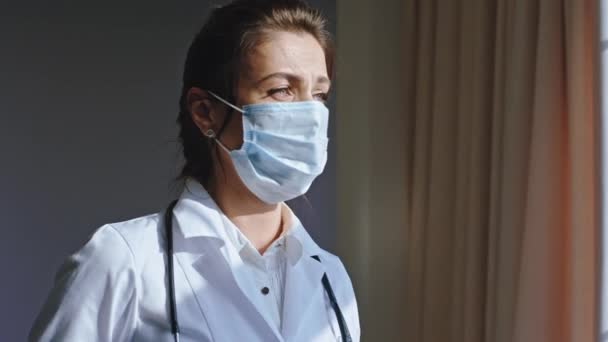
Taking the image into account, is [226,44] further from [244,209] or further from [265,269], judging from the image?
[265,269]

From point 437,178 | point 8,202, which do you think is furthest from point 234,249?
point 8,202

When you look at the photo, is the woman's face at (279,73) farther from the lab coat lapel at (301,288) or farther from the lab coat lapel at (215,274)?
the lab coat lapel at (301,288)

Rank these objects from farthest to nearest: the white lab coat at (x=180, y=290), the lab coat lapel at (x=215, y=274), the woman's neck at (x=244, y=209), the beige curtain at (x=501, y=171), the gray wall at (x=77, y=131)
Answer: the gray wall at (x=77, y=131)
the beige curtain at (x=501, y=171)
the woman's neck at (x=244, y=209)
the lab coat lapel at (x=215, y=274)
the white lab coat at (x=180, y=290)

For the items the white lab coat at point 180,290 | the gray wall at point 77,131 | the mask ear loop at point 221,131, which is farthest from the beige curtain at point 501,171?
the mask ear loop at point 221,131

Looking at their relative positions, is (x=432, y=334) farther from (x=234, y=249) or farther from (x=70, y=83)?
(x=70, y=83)

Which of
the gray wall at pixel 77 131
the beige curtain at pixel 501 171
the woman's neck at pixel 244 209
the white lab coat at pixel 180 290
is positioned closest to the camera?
the white lab coat at pixel 180 290

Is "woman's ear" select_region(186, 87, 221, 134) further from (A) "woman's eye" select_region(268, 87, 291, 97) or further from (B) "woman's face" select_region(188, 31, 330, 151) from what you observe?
(A) "woman's eye" select_region(268, 87, 291, 97)

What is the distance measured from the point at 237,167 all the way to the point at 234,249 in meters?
0.15

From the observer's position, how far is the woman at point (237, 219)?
1424 mm

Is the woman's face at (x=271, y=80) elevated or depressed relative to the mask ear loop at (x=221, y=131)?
elevated

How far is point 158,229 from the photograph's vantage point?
5.01 ft

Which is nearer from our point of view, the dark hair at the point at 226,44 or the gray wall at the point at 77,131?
the dark hair at the point at 226,44

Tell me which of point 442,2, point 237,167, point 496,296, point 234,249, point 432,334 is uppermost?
point 442,2

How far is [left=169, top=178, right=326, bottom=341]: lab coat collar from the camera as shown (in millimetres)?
1514
